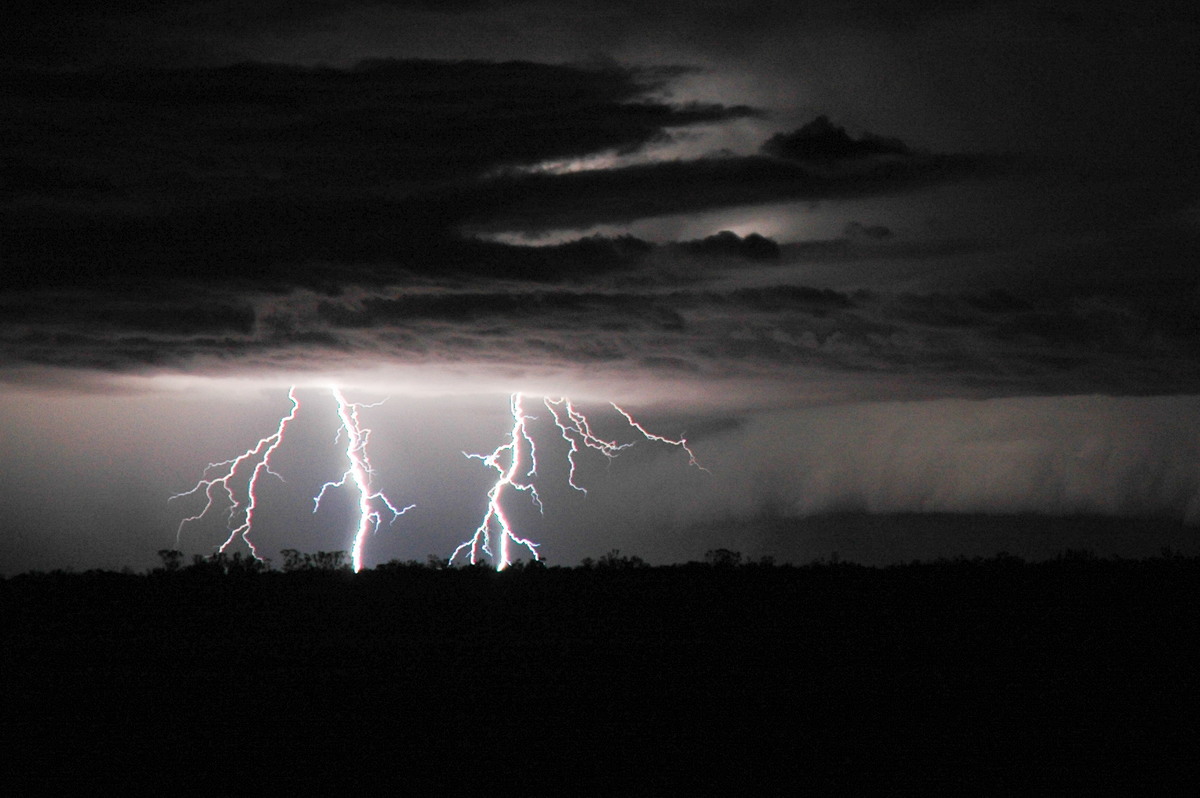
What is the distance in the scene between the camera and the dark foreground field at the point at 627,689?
1762 cm

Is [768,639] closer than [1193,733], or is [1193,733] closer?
[1193,733]

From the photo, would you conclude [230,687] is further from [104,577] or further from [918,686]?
[104,577]

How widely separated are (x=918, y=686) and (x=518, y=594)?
23.9 m

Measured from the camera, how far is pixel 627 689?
79.6 feet

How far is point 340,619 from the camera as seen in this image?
40938 mm

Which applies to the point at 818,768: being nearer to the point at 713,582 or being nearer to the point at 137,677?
the point at 137,677

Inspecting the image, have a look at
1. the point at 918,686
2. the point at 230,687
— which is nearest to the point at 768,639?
the point at 918,686

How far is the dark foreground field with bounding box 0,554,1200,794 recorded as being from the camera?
57.8 feet

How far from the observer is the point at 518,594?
1845 inches

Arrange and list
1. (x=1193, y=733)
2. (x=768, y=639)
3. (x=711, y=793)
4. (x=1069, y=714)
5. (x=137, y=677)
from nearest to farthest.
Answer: (x=711, y=793), (x=1193, y=733), (x=1069, y=714), (x=137, y=677), (x=768, y=639)

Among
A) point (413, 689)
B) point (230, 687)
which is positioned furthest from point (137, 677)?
point (413, 689)

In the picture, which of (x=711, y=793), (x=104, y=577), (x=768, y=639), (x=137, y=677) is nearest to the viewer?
(x=711, y=793)

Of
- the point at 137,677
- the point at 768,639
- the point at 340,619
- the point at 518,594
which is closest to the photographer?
the point at 137,677

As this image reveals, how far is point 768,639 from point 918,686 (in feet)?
27.5
